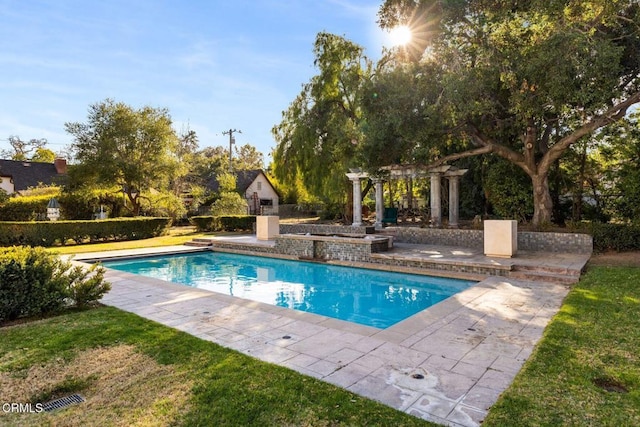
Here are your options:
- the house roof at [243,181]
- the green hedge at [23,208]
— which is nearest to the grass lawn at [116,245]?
Answer: the green hedge at [23,208]

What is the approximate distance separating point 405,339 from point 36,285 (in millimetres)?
5419

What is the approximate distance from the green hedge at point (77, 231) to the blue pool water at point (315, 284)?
17.9 ft

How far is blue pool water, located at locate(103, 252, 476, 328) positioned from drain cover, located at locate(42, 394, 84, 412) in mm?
4517

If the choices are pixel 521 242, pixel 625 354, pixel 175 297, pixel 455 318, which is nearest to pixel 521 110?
pixel 521 242

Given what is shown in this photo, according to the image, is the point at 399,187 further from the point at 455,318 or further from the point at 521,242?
the point at 455,318

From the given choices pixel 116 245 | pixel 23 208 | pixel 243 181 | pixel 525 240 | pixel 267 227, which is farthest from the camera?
pixel 243 181

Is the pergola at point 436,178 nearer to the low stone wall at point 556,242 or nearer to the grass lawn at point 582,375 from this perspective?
the low stone wall at point 556,242

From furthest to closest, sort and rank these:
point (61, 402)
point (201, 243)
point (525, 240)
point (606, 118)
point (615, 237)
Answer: point (201, 243) < point (525, 240) < point (615, 237) < point (606, 118) < point (61, 402)

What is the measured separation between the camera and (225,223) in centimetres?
2175

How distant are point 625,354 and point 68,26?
14.2 meters

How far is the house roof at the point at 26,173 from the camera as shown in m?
28.5

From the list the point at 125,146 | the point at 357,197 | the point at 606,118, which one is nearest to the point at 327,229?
the point at 357,197

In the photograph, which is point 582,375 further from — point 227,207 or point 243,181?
point 243,181

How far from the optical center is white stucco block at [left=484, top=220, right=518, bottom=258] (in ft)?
32.8
